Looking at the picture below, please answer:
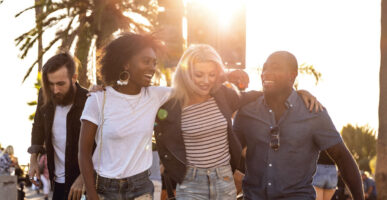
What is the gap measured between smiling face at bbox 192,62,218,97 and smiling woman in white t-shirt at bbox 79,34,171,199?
0.40 meters

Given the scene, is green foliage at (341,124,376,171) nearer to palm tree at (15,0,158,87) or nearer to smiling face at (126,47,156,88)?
palm tree at (15,0,158,87)

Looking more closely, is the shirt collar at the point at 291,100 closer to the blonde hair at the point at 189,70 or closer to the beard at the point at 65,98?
the blonde hair at the point at 189,70

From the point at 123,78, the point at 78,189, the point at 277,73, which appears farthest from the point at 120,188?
the point at 277,73

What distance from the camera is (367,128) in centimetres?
4078

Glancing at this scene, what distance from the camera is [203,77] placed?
4535 mm

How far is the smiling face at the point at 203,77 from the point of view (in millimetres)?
4527

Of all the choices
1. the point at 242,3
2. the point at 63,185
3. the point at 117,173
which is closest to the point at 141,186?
the point at 117,173

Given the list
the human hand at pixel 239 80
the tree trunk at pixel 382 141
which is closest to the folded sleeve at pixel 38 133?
the human hand at pixel 239 80

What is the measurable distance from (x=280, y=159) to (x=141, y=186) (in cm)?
111

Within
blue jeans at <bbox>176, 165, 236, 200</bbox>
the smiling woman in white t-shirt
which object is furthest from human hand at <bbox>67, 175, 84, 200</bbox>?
blue jeans at <bbox>176, 165, 236, 200</bbox>

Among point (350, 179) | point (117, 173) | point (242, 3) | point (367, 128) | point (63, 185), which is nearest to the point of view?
point (117, 173)

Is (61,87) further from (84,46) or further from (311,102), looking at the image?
(84,46)

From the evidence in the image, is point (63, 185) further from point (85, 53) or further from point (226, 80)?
point (85, 53)

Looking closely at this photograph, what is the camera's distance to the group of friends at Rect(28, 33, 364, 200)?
411 centimetres
